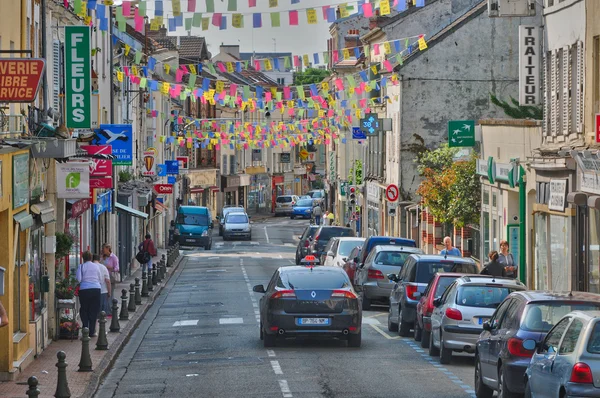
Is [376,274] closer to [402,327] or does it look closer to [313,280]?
[402,327]

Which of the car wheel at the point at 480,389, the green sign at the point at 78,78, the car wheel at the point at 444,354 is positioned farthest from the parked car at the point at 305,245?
the car wheel at the point at 480,389

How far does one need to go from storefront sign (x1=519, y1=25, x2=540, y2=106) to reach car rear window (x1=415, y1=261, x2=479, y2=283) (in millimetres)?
7251

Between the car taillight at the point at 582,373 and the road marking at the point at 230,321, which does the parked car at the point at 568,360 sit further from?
the road marking at the point at 230,321

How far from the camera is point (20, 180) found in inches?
794

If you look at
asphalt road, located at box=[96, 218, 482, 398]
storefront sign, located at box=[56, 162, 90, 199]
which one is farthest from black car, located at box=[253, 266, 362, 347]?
storefront sign, located at box=[56, 162, 90, 199]

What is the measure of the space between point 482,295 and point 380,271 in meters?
11.3

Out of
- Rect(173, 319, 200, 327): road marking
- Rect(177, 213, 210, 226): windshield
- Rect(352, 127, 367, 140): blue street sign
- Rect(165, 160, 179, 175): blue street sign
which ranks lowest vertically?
Rect(173, 319, 200, 327): road marking

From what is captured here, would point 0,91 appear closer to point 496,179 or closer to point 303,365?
point 303,365

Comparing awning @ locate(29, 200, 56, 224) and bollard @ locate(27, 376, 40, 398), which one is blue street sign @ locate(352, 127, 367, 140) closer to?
awning @ locate(29, 200, 56, 224)

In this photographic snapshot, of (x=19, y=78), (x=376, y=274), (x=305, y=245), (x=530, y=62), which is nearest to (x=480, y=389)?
(x=19, y=78)

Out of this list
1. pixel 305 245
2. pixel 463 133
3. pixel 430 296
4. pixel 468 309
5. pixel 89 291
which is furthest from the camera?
pixel 305 245

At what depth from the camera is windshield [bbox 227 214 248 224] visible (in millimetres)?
80500

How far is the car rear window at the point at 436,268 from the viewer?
86.7ft

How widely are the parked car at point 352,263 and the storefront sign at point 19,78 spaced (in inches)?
727
